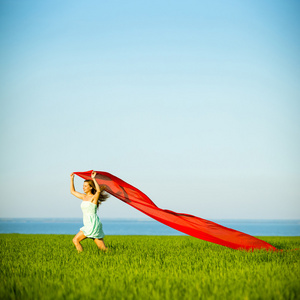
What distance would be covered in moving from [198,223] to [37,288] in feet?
18.1

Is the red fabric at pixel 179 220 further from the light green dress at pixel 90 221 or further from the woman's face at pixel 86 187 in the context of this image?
the light green dress at pixel 90 221

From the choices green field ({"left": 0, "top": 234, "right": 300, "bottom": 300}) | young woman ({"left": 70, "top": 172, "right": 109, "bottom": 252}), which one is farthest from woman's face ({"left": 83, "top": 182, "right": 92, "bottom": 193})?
green field ({"left": 0, "top": 234, "right": 300, "bottom": 300})

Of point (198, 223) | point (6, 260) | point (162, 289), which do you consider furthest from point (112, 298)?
point (198, 223)

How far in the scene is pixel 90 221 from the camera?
373 inches

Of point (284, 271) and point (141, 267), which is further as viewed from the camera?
point (141, 267)

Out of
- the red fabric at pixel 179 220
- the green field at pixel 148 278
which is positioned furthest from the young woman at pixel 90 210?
the green field at pixel 148 278

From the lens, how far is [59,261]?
812cm

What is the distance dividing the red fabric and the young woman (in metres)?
0.41

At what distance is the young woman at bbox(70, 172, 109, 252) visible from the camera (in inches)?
371

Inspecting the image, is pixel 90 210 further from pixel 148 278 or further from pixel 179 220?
pixel 148 278

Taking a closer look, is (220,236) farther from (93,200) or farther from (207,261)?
(93,200)

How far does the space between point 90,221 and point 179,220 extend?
7.99 feet

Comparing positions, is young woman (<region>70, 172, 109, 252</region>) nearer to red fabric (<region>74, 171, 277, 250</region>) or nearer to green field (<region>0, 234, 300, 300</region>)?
red fabric (<region>74, 171, 277, 250</region>)

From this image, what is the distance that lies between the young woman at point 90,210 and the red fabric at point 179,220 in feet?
1.33
